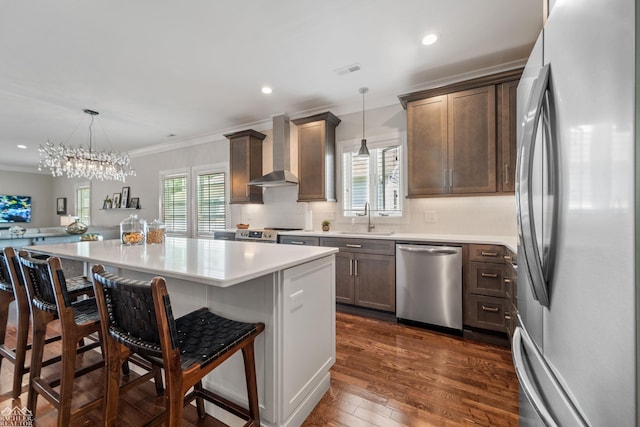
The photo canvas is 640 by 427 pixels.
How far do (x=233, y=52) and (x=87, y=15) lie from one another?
1.10 meters

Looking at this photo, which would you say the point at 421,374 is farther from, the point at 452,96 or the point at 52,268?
the point at 452,96

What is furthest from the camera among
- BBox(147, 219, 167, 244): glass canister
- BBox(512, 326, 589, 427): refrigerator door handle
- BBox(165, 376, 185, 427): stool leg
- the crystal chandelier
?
the crystal chandelier

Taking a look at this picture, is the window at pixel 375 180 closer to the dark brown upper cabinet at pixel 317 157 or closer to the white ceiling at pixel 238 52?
the dark brown upper cabinet at pixel 317 157

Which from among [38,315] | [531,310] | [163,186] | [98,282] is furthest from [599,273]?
[163,186]

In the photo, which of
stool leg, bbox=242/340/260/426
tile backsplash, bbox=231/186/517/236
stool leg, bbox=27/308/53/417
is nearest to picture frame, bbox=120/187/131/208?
tile backsplash, bbox=231/186/517/236

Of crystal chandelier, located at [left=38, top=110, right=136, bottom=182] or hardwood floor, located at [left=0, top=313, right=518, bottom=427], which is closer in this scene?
hardwood floor, located at [left=0, top=313, right=518, bottom=427]

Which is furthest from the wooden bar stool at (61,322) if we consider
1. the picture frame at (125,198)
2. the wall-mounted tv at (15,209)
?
the wall-mounted tv at (15,209)

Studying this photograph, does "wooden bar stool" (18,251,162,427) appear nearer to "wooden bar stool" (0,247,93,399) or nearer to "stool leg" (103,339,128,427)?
"stool leg" (103,339,128,427)

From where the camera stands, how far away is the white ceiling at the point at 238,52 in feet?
6.85

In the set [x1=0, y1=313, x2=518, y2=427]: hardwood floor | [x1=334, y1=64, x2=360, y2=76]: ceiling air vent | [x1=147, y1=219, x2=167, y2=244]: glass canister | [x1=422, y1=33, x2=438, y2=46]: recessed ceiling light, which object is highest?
[x1=334, y1=64, x2=360, y2=76]: ceiling air vent

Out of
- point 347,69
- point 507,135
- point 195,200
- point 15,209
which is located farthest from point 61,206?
point 507,135

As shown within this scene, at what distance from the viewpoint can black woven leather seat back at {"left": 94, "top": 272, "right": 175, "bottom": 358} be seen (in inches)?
37.0

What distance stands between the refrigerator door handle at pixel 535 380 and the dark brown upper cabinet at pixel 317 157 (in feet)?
9.58

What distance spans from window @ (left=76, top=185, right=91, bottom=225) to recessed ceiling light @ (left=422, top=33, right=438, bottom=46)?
9.18m
